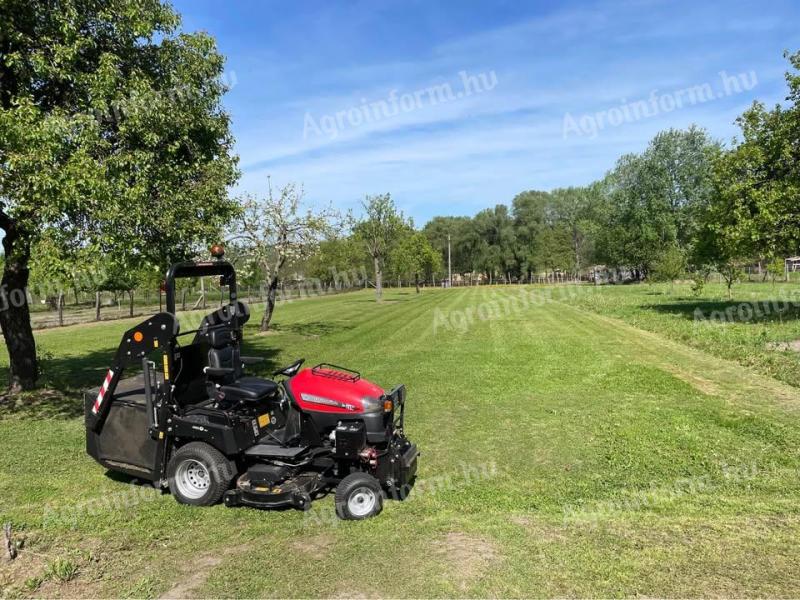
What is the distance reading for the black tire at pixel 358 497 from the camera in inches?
214

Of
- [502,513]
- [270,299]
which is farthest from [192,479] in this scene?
[270,299]

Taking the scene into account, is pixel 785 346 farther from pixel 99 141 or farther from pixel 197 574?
pixel 99 141

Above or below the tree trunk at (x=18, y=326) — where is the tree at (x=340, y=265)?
above

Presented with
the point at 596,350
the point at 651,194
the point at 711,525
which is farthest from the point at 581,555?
the point at 651,194

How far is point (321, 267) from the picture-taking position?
75.2 metres

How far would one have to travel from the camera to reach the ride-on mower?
5.60 m

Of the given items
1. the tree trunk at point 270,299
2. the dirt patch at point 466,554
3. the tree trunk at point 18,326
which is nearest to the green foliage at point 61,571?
the dirt patch at point 466,554

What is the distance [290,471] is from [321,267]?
231ft

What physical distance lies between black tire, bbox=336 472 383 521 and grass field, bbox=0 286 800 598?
0.14 meters

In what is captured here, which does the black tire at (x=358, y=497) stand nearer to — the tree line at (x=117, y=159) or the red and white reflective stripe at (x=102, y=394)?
the red and white reflective stripe at (x=102, y=394)

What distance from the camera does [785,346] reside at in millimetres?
14992

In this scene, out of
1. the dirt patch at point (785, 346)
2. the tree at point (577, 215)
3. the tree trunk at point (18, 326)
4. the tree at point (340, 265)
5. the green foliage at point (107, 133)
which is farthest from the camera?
the tree at point (577, 215)

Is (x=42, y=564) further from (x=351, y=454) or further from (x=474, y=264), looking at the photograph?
(x=474, y=264)

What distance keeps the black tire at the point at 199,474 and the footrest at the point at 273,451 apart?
0.89ft
